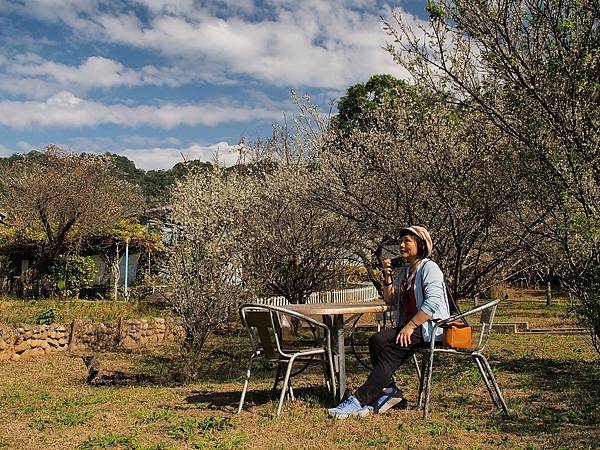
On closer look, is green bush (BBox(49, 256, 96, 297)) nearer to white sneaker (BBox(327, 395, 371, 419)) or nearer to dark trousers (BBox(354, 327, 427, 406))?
white sneaker (BBox(327, 395, 371, 419))

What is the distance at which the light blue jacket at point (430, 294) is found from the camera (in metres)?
5.00

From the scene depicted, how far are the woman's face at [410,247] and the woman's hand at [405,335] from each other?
0.63 metres

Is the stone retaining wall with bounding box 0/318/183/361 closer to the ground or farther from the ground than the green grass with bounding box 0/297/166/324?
closer to the ground

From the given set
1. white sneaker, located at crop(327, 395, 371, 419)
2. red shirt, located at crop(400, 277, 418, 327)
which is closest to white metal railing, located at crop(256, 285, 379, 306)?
red shirt, located at crop(400, 277, 418, 327)

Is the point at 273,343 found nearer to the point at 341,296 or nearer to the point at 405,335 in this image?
the point at 405,335

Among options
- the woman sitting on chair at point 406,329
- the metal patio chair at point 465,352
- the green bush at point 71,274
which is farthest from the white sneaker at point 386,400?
the green bush at point 71,274

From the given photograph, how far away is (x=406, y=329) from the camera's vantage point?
16.4ft

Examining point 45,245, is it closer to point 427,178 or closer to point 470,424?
point 427,178

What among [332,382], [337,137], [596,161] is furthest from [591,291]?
[337,137]

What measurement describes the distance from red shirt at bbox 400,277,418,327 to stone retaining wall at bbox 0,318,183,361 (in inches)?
243

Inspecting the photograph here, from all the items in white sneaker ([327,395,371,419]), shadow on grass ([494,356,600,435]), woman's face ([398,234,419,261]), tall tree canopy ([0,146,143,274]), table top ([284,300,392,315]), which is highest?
tall tree canopy ([0,146,143,274])

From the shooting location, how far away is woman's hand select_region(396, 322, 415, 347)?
16.3 feet

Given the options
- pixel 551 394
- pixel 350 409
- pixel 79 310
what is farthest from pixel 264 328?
pixel 79 310

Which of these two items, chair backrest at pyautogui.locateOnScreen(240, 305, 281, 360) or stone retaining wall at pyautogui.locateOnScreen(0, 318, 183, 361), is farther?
stone retaining wall at pyautogui.locateOnScreen(0, 318, 183, 361)
